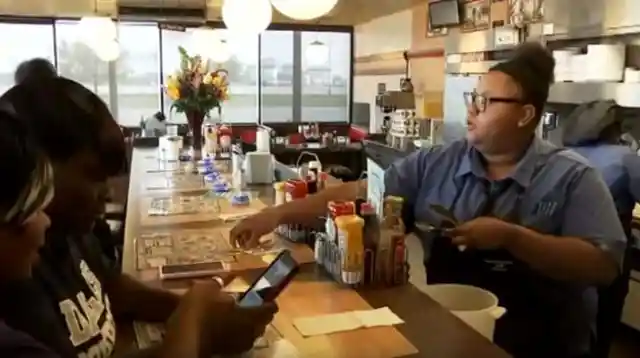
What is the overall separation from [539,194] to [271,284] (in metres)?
0.93

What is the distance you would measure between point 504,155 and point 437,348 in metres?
0.90

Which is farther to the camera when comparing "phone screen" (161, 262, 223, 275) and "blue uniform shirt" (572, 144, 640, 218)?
"blue uniform shirt" (572, 144, 640, 218)

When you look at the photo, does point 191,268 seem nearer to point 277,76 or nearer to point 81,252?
point 81,252

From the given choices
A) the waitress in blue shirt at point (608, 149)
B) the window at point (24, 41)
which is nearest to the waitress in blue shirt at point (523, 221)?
the waitress in blue shirt at point (608, 149)

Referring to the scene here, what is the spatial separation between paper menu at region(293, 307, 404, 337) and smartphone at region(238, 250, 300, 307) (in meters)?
0.10

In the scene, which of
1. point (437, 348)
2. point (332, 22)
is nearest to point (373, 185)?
point (437, 348)

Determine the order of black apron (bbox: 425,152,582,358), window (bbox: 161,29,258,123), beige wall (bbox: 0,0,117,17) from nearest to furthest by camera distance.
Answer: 1. black apron (bbox: 425,152,582,358)
2. beige wall (bbox: 0,0,117,17)
3. window (bbox: 161,29,258,123)

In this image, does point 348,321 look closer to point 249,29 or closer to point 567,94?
point 249,29

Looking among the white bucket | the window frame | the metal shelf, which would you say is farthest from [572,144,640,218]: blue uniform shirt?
the window frame

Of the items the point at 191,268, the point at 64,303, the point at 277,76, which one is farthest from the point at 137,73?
the point at 64,303

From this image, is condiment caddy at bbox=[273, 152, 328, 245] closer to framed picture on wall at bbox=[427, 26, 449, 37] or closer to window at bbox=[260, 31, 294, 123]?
framed picture on wall at bbox=[427, 26, 449, 37]

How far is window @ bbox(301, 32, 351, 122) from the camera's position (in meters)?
11.8

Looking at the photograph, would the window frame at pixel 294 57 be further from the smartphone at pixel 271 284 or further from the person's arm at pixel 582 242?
the smartphone at pixel 271 284

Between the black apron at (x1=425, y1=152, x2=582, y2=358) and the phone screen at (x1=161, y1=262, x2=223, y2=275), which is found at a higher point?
the phone screen at (x1=161, y1=262, x2=223, y2=275)
